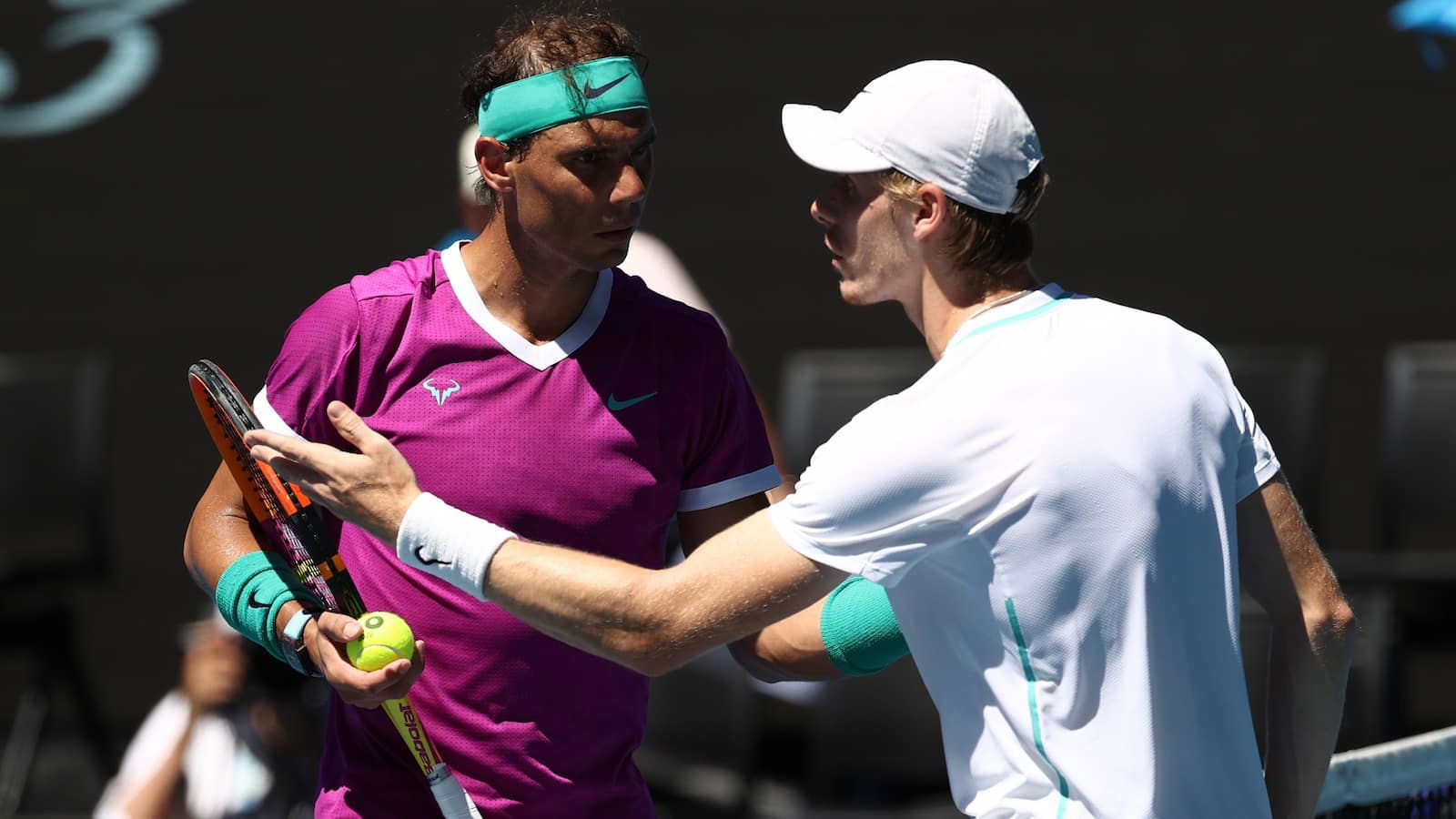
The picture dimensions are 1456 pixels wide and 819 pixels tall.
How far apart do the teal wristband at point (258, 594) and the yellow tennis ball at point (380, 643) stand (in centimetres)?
20

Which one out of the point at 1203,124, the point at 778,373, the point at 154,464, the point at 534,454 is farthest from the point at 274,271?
the point at 534,454

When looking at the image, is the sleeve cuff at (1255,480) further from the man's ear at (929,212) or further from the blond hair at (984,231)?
the man's ear at (929,212)

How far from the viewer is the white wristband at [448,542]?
2531 mm

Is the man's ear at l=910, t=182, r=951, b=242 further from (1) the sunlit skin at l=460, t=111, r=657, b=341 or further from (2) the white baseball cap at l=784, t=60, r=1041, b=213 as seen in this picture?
(1) the sunlit skin at l=460, t=111, r=657, b=341

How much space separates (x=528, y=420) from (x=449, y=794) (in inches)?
21.3

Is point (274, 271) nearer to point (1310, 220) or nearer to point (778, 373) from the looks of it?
point (778, 373)

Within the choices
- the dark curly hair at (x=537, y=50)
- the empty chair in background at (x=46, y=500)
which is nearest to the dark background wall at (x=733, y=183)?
the empty chair in background at (x=46, y=500)

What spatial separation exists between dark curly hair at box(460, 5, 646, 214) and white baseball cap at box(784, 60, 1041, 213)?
0.47m

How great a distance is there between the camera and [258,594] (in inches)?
111

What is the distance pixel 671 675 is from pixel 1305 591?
145 inches

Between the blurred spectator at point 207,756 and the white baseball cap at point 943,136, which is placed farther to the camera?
the blurred spectator at point 207,756

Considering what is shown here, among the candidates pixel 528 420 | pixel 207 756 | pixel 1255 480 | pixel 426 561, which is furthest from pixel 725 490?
pixel 207 756

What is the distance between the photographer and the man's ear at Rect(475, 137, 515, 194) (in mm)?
2910

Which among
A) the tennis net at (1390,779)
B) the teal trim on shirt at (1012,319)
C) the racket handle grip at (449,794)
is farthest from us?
the tennis net at (1390,779)
